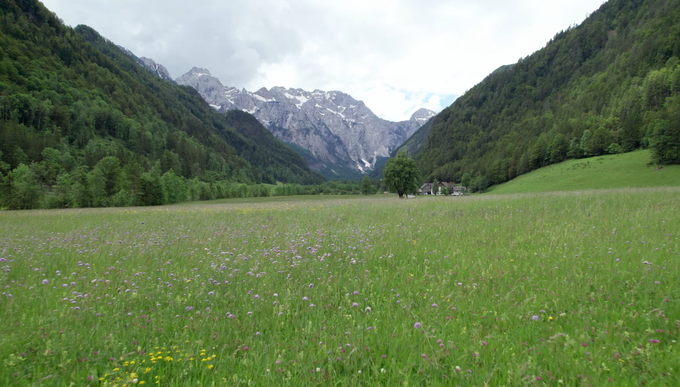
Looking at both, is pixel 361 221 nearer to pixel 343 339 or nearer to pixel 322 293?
pixel 322 293

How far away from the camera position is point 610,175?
185 ft

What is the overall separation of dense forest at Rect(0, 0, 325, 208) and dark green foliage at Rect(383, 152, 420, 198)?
51.1 meters

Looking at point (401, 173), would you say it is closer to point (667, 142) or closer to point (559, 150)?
point (667, 142)

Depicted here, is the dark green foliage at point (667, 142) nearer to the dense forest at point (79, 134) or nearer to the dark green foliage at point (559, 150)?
the dark green foliage at point (559, 150)

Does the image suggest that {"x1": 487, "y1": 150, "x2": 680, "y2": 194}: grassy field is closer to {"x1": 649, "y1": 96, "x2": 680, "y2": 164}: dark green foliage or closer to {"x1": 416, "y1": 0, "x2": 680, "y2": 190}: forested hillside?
{"x1": 649, "y1": 96, "x2": 680, "y2": 164}: dark green foliage

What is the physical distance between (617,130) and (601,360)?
113m

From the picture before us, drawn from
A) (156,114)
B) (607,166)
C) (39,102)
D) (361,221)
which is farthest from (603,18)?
(39,102)

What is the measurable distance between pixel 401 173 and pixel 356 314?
57.8 metres

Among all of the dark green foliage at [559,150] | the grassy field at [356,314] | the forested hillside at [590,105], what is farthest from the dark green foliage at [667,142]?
the grassy field at [356,314]

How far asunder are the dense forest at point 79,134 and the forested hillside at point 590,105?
112m

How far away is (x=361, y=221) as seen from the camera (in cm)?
1095

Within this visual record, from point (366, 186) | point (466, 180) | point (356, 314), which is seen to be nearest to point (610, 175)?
point (356, 314)

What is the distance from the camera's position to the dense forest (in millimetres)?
57062

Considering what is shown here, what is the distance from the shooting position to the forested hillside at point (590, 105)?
255ft
